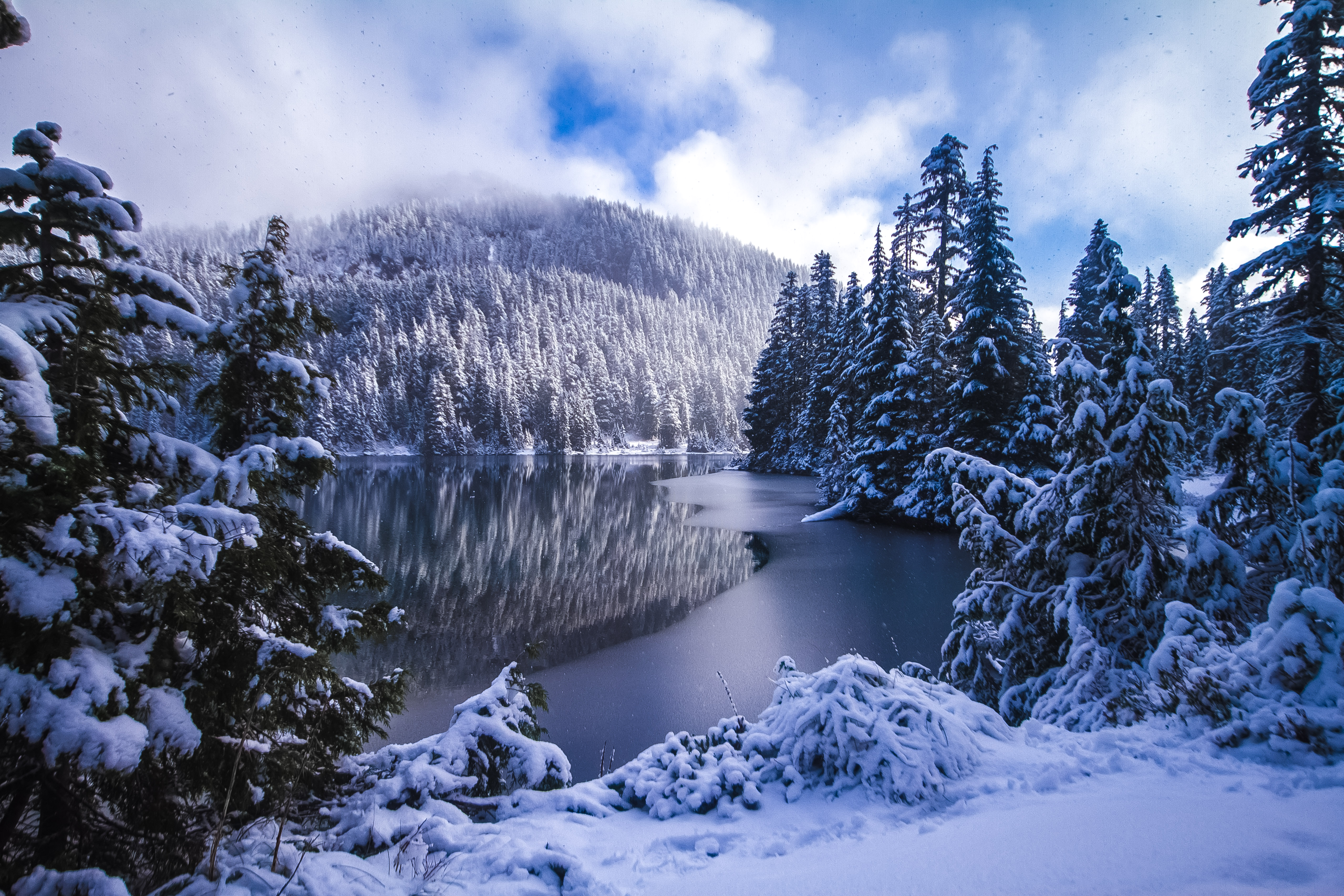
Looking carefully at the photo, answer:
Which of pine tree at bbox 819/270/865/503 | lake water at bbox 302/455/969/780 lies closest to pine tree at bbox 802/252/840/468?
pine tree at bbox 819/270/865/503

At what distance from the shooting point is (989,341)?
18.5m

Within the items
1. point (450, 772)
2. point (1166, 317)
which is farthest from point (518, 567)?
point (1166, 317)

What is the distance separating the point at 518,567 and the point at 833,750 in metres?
13.2

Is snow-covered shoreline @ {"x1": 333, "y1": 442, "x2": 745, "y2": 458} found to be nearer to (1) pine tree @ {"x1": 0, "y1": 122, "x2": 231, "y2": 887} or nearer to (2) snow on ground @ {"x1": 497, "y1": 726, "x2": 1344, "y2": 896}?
(2) snow on ground @ {"x1": 497, "y1": 726, "x2": 1344, "y2": 896}

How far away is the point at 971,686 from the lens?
6926mm

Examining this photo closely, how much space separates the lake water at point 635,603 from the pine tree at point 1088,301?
56.1 feet

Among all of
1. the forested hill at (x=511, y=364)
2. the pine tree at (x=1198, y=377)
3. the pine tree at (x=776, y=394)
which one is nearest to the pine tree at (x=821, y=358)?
the pine tree at (x=776, y=394)

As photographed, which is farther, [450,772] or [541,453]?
[541,453]

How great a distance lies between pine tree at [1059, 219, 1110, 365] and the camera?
27.1 m

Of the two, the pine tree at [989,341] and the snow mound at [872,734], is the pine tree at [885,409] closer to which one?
the pine tree at [989,341]

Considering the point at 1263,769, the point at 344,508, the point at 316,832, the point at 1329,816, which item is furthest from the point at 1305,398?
the point at 344,508

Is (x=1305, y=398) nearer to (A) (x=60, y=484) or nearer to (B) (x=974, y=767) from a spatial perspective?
(B) (x=974, y=767)

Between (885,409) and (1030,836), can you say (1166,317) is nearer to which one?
(885,409)

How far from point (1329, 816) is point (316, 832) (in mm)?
5356
